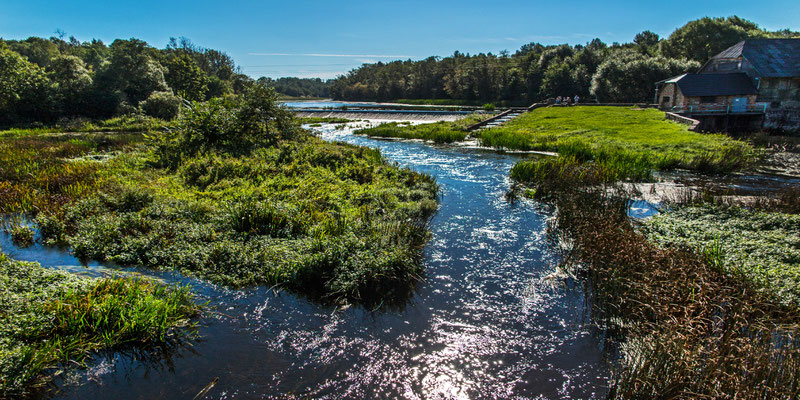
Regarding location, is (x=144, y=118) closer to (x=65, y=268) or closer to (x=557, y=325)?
(x=65, y=268)

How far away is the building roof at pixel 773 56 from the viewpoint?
1813 inches

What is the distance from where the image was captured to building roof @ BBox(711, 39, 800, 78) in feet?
151

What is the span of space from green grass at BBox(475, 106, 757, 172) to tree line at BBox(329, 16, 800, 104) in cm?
2261

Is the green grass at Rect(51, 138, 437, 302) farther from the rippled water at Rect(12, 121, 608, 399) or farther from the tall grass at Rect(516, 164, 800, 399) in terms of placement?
the tall grass at Rect(516, 164, 800, 399)

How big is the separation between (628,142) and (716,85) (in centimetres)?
3092

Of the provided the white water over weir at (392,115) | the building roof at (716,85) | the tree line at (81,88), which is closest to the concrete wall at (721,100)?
the building roof at (716,85)

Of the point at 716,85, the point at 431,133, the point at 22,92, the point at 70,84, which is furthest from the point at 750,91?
the point at 22,92

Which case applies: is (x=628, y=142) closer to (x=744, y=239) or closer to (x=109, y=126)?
(x=744, y=239)

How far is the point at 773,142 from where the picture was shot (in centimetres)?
3194

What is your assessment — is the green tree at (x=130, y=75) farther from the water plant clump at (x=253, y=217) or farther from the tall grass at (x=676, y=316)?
the tall grass at (x=676, y=316)

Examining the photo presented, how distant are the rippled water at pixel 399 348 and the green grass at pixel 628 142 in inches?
522

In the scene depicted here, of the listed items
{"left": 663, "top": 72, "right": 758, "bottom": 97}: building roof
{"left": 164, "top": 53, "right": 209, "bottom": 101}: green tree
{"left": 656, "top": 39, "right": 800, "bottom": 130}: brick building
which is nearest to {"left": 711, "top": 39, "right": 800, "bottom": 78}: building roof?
{"left": 656, "top": 39, "right": 800, "bottom": 130}: brick building

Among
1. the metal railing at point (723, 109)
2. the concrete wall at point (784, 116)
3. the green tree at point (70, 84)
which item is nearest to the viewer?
the metal railing at point (723, 109)

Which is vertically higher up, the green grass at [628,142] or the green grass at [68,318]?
the green grass at [628,142]
